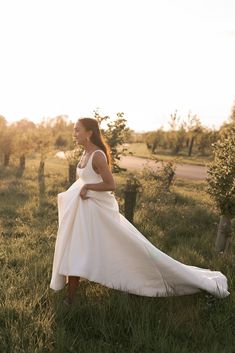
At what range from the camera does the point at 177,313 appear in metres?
4.21

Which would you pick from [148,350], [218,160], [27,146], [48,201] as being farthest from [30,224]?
[27,146]

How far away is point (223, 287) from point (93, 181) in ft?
6.33

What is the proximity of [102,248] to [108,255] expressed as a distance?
0.10 m

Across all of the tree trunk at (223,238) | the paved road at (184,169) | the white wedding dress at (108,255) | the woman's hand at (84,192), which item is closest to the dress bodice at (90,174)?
the white wedding dress at (108,255)

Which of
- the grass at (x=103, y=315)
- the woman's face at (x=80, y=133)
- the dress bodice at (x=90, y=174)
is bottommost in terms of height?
the grass at (x=103, y=315)

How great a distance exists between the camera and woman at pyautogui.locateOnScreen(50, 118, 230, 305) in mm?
4305

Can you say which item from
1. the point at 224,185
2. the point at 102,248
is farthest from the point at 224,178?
the point at 102,248

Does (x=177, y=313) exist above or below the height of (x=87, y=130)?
below

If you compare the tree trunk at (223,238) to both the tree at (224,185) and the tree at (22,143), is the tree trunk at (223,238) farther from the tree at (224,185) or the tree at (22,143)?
the tree at (22,143)

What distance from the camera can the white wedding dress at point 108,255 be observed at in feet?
14.1

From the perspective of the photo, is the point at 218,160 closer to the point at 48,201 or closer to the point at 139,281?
the point at 139,281

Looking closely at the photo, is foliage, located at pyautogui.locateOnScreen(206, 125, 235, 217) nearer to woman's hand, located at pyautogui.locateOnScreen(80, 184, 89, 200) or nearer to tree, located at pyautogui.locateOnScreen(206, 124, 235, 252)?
tree, located at pyautogui.locateOnScreen(206, 124, 235, 252)

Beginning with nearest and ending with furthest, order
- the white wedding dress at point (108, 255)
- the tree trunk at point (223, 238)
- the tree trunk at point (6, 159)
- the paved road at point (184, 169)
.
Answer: the white wedding dress at point (108, 255) < the tree trunk at point (223, 238) < the tree trunk at point (6, 159) < the paved road at point (184, 169)

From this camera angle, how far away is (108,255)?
437 centimetres
